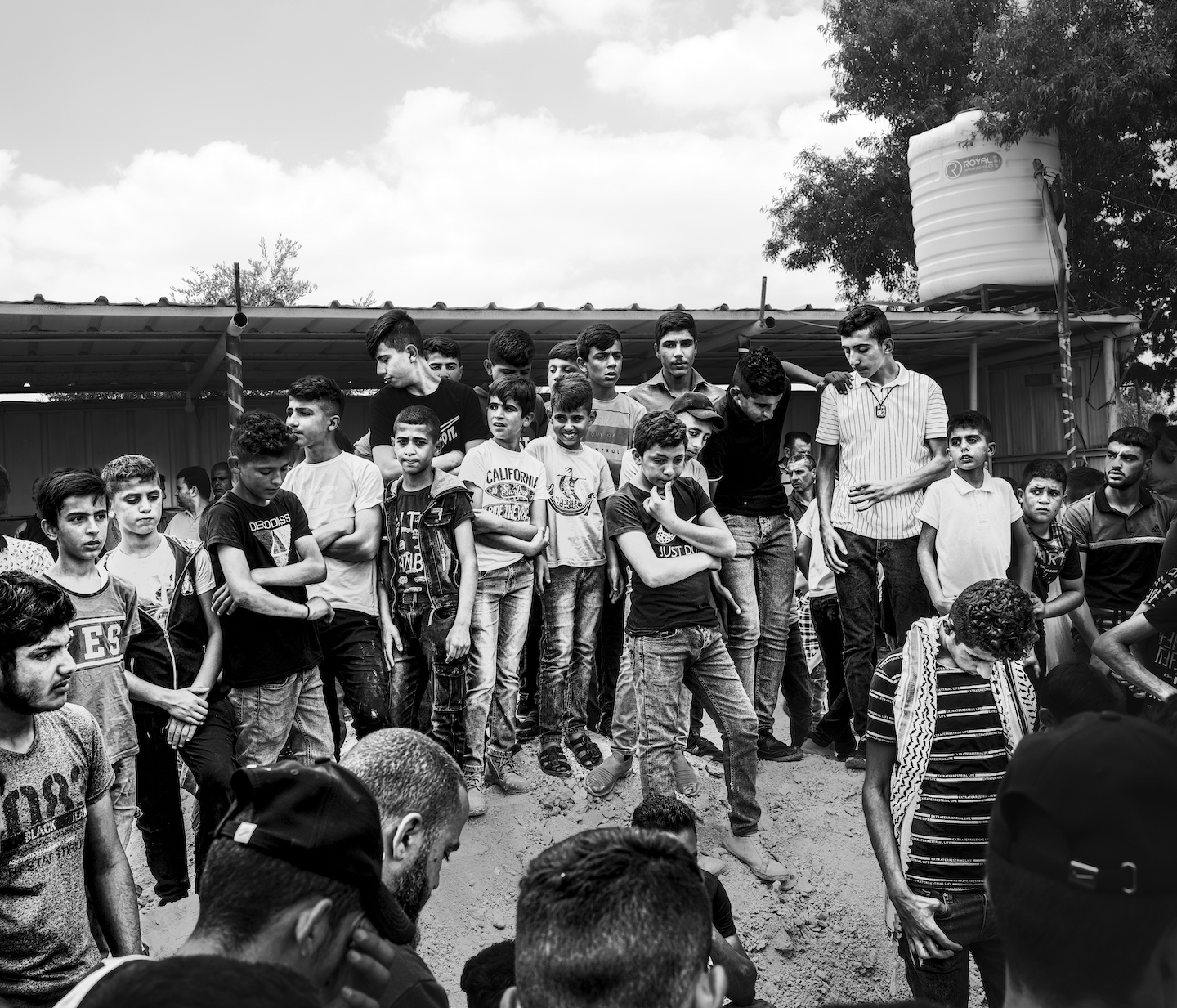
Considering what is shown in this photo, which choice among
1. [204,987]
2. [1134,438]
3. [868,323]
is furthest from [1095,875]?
[1134,438]

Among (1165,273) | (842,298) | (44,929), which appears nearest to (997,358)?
(1165,273)

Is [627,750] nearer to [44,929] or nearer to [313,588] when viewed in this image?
[313,588]

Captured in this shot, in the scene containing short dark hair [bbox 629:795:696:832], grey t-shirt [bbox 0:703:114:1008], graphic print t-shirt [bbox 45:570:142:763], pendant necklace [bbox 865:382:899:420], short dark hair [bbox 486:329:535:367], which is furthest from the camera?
short dark hair [bbox 486:329:535:367]

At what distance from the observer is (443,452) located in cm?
581

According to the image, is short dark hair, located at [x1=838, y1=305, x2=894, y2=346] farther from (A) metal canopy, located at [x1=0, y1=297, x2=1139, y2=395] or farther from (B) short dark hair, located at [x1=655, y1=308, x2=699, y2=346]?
(A) metal canopy, located at [x1=0, y1=297, x2=1139, y2=395]

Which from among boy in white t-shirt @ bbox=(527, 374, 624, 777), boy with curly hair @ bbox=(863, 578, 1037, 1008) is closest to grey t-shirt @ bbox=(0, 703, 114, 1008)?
boy with curly hair @ bbox=(863, 578, 1037, 1008)

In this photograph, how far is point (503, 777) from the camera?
218 inches

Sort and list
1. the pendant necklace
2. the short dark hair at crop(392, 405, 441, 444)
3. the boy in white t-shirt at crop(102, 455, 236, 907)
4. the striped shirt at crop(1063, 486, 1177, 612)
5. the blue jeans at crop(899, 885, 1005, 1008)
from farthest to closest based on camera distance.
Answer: the striped shirt at crop(1063, 486, 1177, 612)
the pendant necklace
the short dark hair at crop(392, 405, 441, 444)
the boy in white t-shirt at crop(102, 455, 236, 907)
the blue jeans at crop(899, 885, 1005, 1008)

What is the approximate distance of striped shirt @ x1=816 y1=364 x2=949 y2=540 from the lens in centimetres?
581

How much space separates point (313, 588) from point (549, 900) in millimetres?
3486

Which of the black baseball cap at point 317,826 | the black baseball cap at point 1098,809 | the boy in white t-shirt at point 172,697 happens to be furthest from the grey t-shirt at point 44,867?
the black baseball cap at point 1098,809

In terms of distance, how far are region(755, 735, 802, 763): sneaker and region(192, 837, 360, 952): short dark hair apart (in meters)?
4.59

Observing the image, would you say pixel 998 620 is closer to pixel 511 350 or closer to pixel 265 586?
pixel 265 586

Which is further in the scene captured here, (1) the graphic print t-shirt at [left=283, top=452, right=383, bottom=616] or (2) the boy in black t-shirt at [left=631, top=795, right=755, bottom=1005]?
(1) the graphic print t-shirt at [left=283, top=452, right=383, bottom=616]
